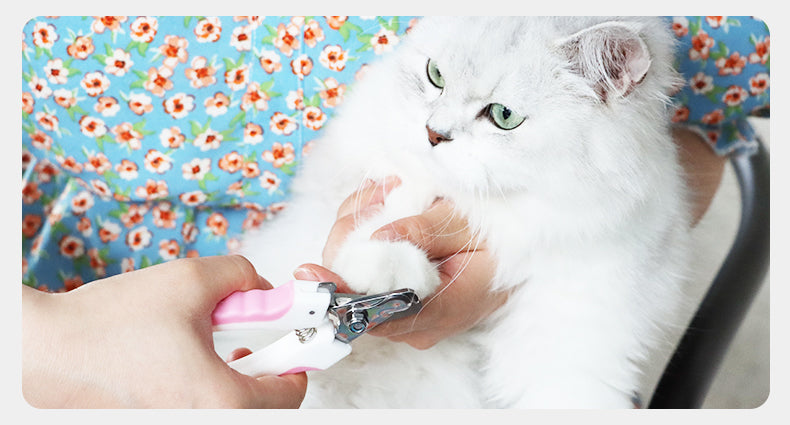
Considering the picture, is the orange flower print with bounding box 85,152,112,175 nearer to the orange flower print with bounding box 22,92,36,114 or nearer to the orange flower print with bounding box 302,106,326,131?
the orange flower print with bounding box 22,92,36,114

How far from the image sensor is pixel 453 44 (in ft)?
2.81

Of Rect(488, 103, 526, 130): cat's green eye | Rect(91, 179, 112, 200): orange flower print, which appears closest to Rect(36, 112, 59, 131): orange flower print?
Rect(91, 179, 112, 200): orange flower print

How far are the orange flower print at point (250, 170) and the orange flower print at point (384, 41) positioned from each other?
1.05 feet

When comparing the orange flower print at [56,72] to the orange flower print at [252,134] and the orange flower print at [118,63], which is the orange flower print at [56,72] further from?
the orange flower print at [252,134]

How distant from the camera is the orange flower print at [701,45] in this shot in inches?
42.0

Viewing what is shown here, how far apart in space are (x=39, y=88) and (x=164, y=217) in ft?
1.01

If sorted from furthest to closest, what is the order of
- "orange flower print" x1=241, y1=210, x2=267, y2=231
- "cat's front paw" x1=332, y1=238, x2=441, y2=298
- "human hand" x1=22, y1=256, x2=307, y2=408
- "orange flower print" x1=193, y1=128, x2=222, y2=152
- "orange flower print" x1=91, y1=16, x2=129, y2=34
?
"orange flower print" x1=241, y1=210, x2=267, y2=231 → "orange flower print" x1=193, y1=128, x2=222, y2=152 → "orange flower print" x1=91, y1=16, x2=129, y2=34 → "cat's front paw" x1=332, y1=238, x2=441, y2=298 → "human hand" x1=22, y1=256, x2=307, y2=408

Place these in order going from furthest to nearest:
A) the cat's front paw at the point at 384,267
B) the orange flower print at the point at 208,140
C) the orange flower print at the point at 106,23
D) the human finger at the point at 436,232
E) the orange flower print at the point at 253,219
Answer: the orange flower print at the point at 253,219, the orange flower print at the point at 208,140, the orange flower print at the point at 106,23, the human finger at the point at 436,232, the cat's front paw at the point at 384,267

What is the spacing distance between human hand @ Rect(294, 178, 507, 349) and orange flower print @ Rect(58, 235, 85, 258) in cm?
52

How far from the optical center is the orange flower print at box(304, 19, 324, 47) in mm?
1056

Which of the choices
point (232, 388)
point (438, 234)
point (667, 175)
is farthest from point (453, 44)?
point (232, 388)

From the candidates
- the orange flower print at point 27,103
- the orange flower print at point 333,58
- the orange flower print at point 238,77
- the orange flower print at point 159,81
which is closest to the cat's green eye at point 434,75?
the orange flower print at point 333,58

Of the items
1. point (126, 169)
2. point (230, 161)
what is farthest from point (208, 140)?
point (126, 169)

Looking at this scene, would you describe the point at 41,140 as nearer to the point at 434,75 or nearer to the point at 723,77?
the point at 434,75
